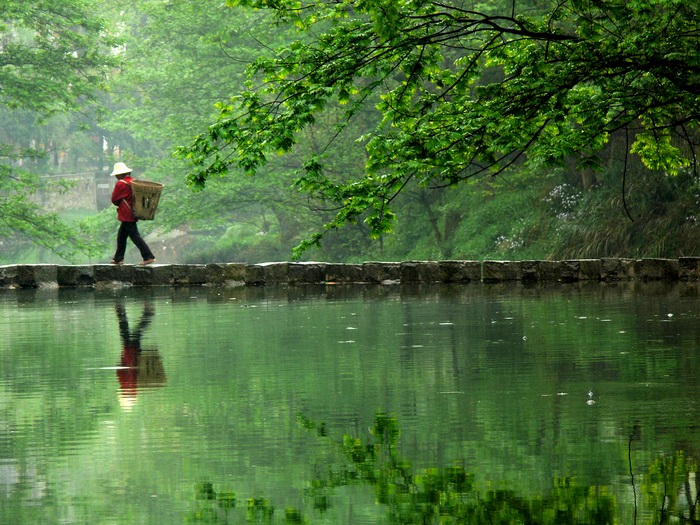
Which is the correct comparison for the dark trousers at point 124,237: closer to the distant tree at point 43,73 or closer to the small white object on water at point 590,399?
the distant tree at point 43,73

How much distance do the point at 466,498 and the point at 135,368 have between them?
612 centimetres

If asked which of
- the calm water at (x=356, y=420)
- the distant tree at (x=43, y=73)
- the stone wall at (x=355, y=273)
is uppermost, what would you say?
the distant tree at (x=43, y=73)

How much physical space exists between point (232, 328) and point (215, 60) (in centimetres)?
3953

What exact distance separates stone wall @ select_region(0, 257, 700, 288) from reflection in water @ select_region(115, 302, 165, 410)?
36.5ft

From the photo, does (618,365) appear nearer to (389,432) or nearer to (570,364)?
(570,364)

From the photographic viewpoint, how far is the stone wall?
25656 millimetres

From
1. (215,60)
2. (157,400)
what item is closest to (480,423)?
(157,400)

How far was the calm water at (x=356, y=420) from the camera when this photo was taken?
240 inches

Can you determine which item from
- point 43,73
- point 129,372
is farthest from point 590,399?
point 43,73

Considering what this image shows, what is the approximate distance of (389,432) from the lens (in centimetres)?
802

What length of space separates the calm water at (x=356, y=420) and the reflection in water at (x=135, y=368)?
1.3 inches

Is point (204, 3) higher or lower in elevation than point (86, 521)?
higher

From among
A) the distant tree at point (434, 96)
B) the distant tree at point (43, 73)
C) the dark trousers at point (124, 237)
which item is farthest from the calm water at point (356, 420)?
the distant tree at point (43, 73)

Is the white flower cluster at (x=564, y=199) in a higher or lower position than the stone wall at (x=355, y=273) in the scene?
higher
